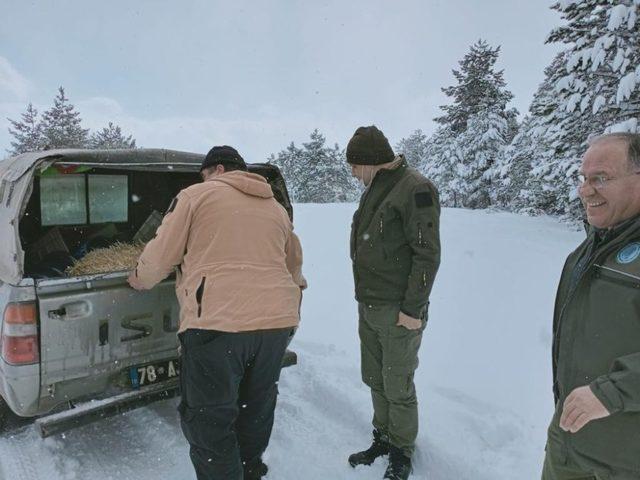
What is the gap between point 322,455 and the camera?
10.8 ft

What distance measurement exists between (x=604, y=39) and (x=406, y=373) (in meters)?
10.1

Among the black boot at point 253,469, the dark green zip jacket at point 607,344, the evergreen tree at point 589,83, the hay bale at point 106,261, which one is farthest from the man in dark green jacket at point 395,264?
the evergreen tree at point 589,83

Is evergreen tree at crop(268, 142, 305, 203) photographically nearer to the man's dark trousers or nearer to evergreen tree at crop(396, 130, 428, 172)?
evergreen tree at crop(396, 130, 428, 172)

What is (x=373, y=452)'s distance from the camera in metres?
3.22

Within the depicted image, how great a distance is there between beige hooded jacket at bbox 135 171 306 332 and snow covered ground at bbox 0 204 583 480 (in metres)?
1.42

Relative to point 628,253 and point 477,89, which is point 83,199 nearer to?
point 628,253

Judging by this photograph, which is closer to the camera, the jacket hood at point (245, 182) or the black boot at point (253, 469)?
the jacket hood at point (245, 182)

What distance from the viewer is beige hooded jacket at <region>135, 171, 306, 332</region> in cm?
235

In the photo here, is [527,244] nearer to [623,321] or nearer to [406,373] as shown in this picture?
[406,373]

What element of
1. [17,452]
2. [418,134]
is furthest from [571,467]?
[418,134]

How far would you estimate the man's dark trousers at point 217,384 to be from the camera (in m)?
2.35

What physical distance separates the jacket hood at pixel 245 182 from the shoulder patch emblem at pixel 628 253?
177 cm

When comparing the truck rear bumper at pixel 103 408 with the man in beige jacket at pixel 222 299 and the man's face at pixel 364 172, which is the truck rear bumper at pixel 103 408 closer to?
the man in beige jacket at pixel 222 299

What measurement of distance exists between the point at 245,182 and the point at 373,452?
85.5 inches
